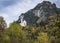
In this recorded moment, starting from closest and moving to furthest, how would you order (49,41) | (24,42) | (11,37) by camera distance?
(11,37)
(24,42)
(49,41)

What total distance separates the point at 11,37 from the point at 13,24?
15.2 ft

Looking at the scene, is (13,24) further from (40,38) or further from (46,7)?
(46,7)

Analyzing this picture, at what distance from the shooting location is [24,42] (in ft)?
193

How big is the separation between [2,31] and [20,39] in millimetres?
4423

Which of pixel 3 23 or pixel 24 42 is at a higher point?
pixel 3 23

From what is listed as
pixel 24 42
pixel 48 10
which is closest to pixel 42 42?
pixel 24 42

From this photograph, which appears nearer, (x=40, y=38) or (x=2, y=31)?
(x=2, y=31)

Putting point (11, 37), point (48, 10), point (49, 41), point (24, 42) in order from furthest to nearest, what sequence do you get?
point (48, 10) → point (49, 41) → point (24, 42) → point (11, 37)

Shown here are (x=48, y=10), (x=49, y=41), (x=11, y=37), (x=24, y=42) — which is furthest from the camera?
(x=48, y=10)

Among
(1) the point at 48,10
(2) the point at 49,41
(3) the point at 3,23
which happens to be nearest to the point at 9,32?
(3) the point at 3,23

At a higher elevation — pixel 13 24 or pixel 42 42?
pixel 13 24

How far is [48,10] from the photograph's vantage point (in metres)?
191

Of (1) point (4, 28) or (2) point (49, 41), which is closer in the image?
(1) point (4, 28)

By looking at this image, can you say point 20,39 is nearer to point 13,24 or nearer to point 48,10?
point 13,24
